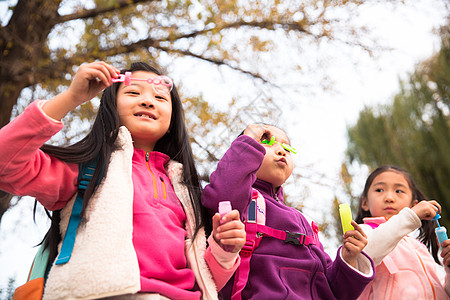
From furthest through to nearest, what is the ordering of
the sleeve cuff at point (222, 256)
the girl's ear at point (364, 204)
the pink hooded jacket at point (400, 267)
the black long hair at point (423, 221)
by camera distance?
the girl's ear at point (364, 204) → the black long hair at point (423, 221) → the pink hooded jacket at point (400, 267) → the sleeve cuff at point (222, 256)

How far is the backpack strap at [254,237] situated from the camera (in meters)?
1.78

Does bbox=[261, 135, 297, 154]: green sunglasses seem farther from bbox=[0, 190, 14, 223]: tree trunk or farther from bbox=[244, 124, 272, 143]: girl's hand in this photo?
bbox=[0, 190, 14, 223]: tree trunk

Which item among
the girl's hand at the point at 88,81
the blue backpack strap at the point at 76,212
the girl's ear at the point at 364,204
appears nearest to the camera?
the blue backpack strap at the point at 76,212

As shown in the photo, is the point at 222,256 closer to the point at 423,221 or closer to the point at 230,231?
the point at 230,231

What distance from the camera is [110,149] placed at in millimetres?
1677

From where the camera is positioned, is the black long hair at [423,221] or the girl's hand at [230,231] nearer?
the girl's hand at [230,231]

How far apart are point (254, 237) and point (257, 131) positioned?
1.65 feet

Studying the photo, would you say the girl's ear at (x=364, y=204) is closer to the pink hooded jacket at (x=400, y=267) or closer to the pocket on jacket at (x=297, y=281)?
A: the pink hooded jacket at (x=400, y=267)

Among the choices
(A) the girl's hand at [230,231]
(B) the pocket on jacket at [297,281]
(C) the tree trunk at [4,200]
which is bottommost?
(C) the tree trunk at [4,200]

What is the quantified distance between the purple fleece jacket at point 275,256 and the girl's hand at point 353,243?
45 mm

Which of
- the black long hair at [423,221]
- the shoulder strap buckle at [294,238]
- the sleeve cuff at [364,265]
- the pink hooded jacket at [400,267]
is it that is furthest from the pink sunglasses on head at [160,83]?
the black long hair at [423,221]

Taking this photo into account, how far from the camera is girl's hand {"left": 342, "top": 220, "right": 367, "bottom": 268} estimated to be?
192 centimetres

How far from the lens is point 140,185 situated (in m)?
1.67

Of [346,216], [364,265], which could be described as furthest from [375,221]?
[346,216]
